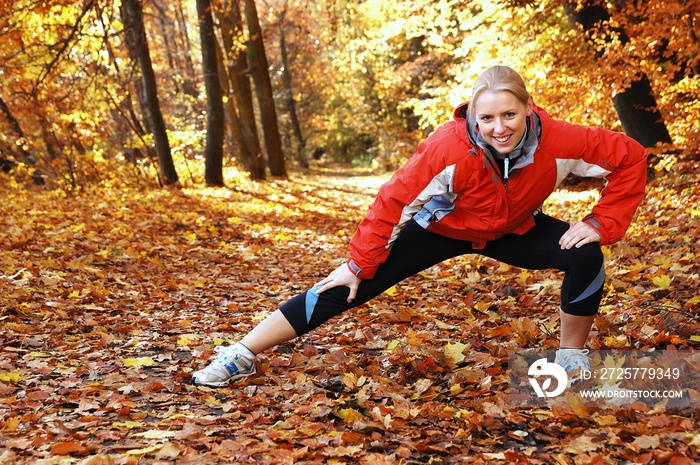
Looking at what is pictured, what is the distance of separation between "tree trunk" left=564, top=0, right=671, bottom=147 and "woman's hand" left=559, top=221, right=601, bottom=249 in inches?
269

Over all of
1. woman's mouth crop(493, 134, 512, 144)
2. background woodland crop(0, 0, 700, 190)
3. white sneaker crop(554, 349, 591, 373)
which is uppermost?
background woodland crop(0, 0, 700, 190)

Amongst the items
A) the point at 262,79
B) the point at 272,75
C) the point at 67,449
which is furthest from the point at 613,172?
the point at 272,75

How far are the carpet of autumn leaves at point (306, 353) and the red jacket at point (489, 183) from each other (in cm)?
82

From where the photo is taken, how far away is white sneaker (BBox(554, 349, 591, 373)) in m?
3.55

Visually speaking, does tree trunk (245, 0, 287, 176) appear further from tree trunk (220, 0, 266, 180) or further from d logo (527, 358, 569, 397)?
d logo (527, 358, 569, 397)

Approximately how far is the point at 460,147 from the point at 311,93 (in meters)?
32.2

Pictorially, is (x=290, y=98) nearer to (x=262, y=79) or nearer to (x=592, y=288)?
(x=262, y=79)

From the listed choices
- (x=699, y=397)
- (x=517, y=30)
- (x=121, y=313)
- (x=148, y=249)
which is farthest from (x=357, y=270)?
(x=517, y=30)

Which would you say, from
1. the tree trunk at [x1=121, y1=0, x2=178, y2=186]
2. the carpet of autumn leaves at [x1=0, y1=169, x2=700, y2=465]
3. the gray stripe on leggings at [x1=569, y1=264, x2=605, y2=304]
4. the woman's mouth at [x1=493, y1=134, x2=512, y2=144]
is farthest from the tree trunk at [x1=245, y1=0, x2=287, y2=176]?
the gray stripe on leggings at [x1=569, y1=264, x2=605, y2=304]

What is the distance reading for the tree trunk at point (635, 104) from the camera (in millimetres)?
9641

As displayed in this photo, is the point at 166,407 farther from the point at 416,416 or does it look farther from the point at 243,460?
→ the point at 416,416

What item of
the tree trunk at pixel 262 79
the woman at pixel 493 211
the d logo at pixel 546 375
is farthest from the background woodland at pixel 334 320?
the tree trunk at pixel 262 79

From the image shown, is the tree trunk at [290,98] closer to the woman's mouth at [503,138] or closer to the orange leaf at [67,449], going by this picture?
the woman's mouth at [503,138]

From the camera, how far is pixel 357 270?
3.68 m
